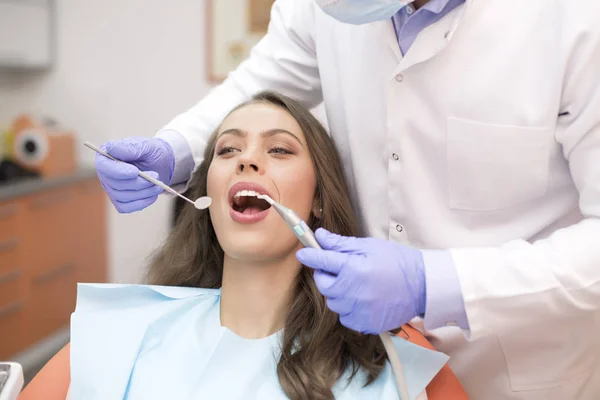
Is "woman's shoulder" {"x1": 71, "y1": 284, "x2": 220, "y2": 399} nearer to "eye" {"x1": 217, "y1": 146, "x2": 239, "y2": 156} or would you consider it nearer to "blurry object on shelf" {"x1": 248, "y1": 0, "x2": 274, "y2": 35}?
"eye" {"x1": 217, "y1": 146, "x2": 239, "y2": 156}

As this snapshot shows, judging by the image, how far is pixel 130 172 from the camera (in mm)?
1263

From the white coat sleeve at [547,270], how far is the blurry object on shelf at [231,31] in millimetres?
2299

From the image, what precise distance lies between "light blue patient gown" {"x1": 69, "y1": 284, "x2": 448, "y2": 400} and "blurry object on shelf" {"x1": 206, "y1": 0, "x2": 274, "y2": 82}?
2092 mm

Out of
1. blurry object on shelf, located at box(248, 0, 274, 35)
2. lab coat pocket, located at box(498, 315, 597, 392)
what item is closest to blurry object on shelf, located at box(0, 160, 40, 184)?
blurry object on shelf, located at box(248, 0, 274, 35)

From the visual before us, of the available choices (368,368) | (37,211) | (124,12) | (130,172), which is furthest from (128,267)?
(368,368)

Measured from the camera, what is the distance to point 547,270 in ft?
3.28

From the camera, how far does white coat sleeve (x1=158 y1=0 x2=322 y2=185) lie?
1.51m

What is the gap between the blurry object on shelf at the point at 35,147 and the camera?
316 centimetres

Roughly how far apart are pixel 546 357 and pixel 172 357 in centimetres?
75

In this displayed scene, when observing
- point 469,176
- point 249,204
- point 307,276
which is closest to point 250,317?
point 307,276

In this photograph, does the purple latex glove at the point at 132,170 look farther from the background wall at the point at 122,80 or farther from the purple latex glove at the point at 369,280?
the background wall at the point at 122,80

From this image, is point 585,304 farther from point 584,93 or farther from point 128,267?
point 128,267

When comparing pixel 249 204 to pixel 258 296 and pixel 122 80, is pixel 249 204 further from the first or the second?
pixel 122 80

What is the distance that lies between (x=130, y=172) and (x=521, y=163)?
0.76m
